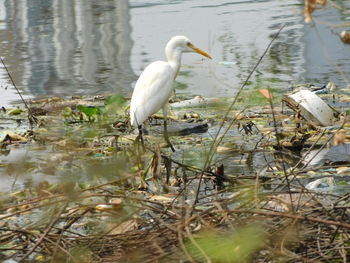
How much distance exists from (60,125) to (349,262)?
108 cm

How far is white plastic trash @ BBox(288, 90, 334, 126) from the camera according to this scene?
6.70m

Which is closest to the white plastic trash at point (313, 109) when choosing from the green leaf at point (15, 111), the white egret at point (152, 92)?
the white egret at point (152, 92)

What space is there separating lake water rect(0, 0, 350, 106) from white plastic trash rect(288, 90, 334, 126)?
1.25ft

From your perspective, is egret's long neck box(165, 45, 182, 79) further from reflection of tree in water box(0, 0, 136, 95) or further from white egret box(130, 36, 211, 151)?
reflection of tree in water box(0, 0, 136, 95)

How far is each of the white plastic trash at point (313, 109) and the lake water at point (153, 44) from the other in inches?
14.9

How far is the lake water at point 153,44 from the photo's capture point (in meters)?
9.30

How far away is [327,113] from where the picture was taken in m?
6.80

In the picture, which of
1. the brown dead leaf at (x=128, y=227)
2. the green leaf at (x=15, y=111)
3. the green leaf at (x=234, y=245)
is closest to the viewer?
the green leaf at (x=234, y=245)

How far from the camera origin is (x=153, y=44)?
12078 mm

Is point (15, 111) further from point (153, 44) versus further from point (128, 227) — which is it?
point (128, 227)

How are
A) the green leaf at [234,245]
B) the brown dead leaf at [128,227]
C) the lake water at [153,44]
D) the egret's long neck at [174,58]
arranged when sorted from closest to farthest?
1. the green leaf at [234,245]
2. the brown dead leaf at [128,227]
3. the egret's long neck at [174,58]
4. the lake water at [153,44]

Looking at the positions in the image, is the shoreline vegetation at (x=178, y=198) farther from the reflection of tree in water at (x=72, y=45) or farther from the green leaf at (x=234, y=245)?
the reflection of tree in water at (x=72, y=45)

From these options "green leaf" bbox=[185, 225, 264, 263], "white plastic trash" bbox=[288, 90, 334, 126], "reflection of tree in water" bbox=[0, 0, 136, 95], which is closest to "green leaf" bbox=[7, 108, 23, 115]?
"reflection of tree in water" bbox=[0, 0, 136, 95]

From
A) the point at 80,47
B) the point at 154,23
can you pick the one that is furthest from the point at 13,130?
the point at 154,23
